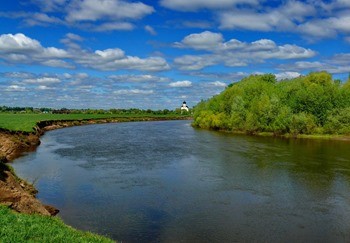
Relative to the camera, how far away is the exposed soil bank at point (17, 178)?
22.2 meters

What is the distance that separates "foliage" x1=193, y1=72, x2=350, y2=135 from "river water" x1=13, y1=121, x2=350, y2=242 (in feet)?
119

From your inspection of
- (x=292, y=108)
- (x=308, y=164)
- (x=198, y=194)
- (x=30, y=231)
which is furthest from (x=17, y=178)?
(x=292, y=108)

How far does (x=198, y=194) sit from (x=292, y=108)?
238 feet

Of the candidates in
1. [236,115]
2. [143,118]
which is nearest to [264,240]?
[236,115]

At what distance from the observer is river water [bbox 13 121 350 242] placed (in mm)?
22328

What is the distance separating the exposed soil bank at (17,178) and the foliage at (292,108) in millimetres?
55362

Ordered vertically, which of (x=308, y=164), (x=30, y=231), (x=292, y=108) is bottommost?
(x=308, y=164)

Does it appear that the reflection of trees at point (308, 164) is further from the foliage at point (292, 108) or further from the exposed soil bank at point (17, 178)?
the foliage at point (292, 108)

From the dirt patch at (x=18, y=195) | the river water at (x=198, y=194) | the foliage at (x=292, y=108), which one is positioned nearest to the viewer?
the dirt patch at (x=18, y=195)

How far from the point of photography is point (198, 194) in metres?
30.7

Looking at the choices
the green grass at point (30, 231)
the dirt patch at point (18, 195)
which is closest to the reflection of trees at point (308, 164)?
the dirt patch at point (18, 195)

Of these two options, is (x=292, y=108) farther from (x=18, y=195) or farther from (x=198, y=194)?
(x=18, y=195)

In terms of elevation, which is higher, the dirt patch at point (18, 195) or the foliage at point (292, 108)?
the foliage at point (292, 108)

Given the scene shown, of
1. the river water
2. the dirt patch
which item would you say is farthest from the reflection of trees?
the dirt patch
